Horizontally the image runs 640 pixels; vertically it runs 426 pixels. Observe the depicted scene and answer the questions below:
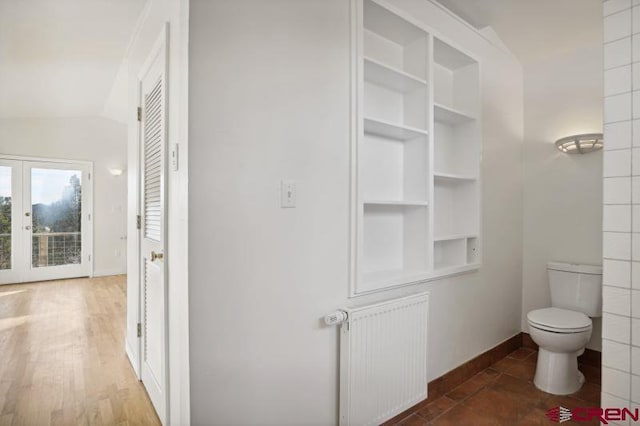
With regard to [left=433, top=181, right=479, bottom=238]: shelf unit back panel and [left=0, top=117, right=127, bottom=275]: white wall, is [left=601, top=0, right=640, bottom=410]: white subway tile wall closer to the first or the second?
[left=433, top=181, right=479, bottom=238]: shelf unit back panel

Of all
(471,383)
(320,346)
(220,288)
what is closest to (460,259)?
(471,383)

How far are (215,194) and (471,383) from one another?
2.21 meters

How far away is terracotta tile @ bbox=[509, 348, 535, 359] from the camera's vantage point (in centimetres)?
278

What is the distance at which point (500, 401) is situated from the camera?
6.90 ft

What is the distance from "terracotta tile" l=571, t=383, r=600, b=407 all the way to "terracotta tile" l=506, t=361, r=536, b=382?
280mm

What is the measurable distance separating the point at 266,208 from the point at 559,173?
2692 millimetres

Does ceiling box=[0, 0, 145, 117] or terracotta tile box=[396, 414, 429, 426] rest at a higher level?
ceiling box=[0, 0, 145, 117]

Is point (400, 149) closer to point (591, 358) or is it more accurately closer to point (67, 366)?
point (591, 358)

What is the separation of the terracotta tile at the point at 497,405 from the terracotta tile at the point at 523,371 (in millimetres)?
332

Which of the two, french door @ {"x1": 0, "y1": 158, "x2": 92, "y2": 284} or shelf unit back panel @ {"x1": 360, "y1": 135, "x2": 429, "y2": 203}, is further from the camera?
french door @ {"x1": 0, "y1": 158, "x2": 92, "y2": 284}

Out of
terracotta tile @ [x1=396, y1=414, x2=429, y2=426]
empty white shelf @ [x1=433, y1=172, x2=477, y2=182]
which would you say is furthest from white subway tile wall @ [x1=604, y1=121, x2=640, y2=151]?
terracotta tile @ [x1=396, y1=414, x2=429, y2=426]

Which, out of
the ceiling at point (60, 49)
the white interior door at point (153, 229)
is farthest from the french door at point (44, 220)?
the white interior door at point (153, 229)

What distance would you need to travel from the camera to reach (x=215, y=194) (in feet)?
4.22

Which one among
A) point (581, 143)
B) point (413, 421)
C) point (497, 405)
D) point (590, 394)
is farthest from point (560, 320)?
point (581, 143)
